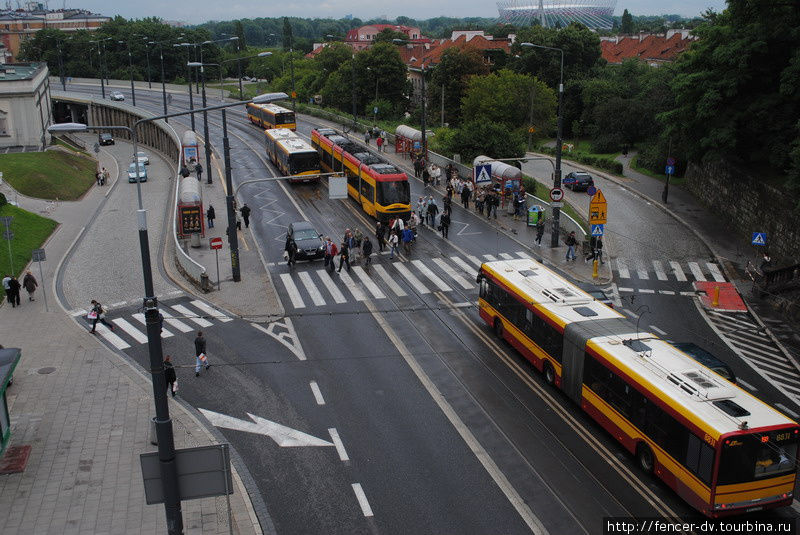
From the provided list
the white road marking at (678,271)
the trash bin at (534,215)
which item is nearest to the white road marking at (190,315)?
the trash bin at (534,215)

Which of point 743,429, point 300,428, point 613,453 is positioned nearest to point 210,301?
point 300,428

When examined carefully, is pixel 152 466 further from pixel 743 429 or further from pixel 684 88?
pixel 684 88

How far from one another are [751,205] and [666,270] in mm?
9291

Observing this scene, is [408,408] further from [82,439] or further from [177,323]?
[177,323]

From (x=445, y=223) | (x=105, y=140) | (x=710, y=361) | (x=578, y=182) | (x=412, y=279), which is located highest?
(x=710, y=361)

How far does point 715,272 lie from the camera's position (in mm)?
37031

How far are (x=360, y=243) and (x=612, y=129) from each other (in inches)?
1869

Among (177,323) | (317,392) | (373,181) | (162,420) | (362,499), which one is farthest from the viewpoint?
(373,181)

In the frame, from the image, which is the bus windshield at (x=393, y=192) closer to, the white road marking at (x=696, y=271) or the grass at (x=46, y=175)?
the white road marking at (x=696, y=271)

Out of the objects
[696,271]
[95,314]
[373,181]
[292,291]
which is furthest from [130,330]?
[696,271]

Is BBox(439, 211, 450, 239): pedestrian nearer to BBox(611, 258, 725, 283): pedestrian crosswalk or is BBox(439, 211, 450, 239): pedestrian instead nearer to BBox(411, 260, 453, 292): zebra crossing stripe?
BBox(411, 260, 453, 292): zebra crossing stripe

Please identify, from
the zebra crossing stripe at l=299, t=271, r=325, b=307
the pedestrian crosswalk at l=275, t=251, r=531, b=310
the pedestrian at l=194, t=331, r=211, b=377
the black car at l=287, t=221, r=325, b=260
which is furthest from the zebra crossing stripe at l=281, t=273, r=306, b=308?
the pedestrian at l=194, t=331, r=211, b=377

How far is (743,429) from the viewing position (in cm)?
1577

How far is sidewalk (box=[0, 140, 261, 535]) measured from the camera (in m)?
16.5
